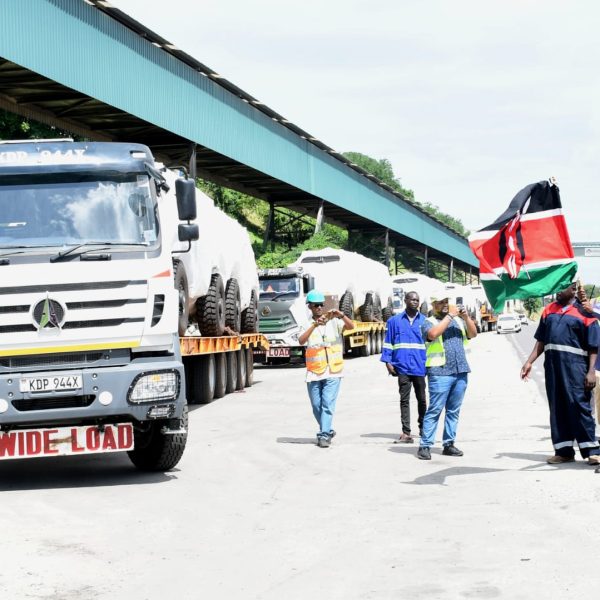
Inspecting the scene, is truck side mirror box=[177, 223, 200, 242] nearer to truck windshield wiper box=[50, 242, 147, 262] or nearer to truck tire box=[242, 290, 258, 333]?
truck windshield wiper box=[50, 242, 147, 262]

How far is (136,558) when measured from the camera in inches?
277

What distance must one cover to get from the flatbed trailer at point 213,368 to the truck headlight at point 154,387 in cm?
798

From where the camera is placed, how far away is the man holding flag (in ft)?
35.0

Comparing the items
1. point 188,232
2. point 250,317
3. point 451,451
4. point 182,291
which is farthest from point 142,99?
point 451,451

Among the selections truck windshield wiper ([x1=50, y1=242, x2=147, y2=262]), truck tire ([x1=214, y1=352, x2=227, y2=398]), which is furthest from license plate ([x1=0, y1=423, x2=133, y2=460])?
truck tire ([x1=214, y1=352, x2=227, y2=398])

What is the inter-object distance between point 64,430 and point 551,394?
15.4 feet

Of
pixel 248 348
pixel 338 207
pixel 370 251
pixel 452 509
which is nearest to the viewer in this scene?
pixel 452 509

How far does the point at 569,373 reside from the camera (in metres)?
10.7

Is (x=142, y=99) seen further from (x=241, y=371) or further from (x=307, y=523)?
(x=307, y=523)

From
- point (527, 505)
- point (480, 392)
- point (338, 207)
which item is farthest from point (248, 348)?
point (338, 207)

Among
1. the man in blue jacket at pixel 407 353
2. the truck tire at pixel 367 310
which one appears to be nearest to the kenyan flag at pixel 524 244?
the man in blue jacket at pixel 407 353

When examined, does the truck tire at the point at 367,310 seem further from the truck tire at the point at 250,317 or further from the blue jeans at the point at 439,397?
the blue jeans at the point at 439,397

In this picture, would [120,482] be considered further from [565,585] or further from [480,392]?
[480,392]

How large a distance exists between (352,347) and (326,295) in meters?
4.53
